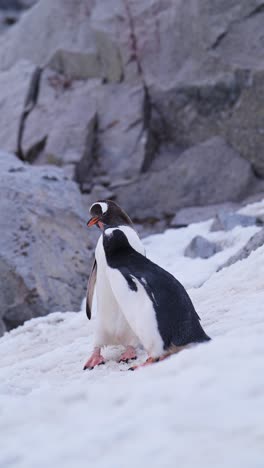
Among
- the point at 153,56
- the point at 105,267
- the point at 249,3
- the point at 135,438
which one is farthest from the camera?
the point at 153,56

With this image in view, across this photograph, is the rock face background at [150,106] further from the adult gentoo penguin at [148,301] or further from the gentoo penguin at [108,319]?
the adult gentoo penguin at [148,301]

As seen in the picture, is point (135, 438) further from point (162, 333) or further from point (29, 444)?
point (162, 333)

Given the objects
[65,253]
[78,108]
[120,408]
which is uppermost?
[120,408]

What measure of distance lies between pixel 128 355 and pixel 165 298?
1.73 feet

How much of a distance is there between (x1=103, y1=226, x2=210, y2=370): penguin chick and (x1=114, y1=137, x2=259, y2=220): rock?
7399mm

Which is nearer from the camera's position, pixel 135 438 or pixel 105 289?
pixel 135 438

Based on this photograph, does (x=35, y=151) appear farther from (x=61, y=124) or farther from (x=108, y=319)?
(x=108, y=319)

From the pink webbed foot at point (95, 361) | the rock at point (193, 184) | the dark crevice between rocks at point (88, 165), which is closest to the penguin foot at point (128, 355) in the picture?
the pink webbed foot at point (95, 361)

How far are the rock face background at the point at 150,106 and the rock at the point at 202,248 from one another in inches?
109

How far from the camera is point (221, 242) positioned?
22.5 ft

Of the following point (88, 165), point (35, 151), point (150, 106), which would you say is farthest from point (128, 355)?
point (35, 151)

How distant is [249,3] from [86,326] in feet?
25.5

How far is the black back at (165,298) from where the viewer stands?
8.98 ft

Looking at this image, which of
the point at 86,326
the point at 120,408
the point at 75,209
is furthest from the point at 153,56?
the point at 120,408
